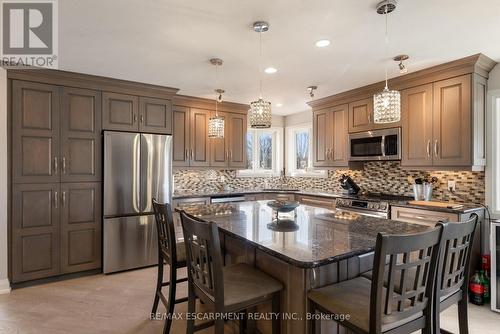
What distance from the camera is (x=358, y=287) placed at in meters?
1.50

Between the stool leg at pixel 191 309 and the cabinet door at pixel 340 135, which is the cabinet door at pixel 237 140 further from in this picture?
the stool leg at pixel 191 309

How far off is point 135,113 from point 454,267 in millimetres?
3667

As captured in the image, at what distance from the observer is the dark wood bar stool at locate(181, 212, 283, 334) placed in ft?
4.75

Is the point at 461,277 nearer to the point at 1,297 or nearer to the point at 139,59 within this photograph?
the point at 139,59

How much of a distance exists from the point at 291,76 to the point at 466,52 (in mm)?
1743

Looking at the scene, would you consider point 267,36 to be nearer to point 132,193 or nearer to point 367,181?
point 132,193

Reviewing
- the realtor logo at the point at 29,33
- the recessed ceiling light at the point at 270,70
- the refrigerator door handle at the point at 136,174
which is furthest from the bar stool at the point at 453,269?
the refrigerator door handle at the point at 136,174

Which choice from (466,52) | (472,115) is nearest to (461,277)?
(472,115)

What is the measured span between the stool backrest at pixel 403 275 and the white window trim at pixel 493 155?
2361 millimetres

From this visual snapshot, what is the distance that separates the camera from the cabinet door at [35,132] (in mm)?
3043

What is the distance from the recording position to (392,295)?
1.20m

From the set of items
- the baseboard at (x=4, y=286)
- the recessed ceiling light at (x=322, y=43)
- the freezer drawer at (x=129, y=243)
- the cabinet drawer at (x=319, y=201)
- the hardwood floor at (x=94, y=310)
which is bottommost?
the hardwood floor at (x=94, y=310)

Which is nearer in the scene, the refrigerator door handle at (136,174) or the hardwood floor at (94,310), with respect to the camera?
the hardwood floor at (94,310)

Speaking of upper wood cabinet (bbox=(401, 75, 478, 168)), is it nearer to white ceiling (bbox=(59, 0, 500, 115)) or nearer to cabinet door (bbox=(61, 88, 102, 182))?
white ceiling (bbox=(59, 0, 500, 115))
